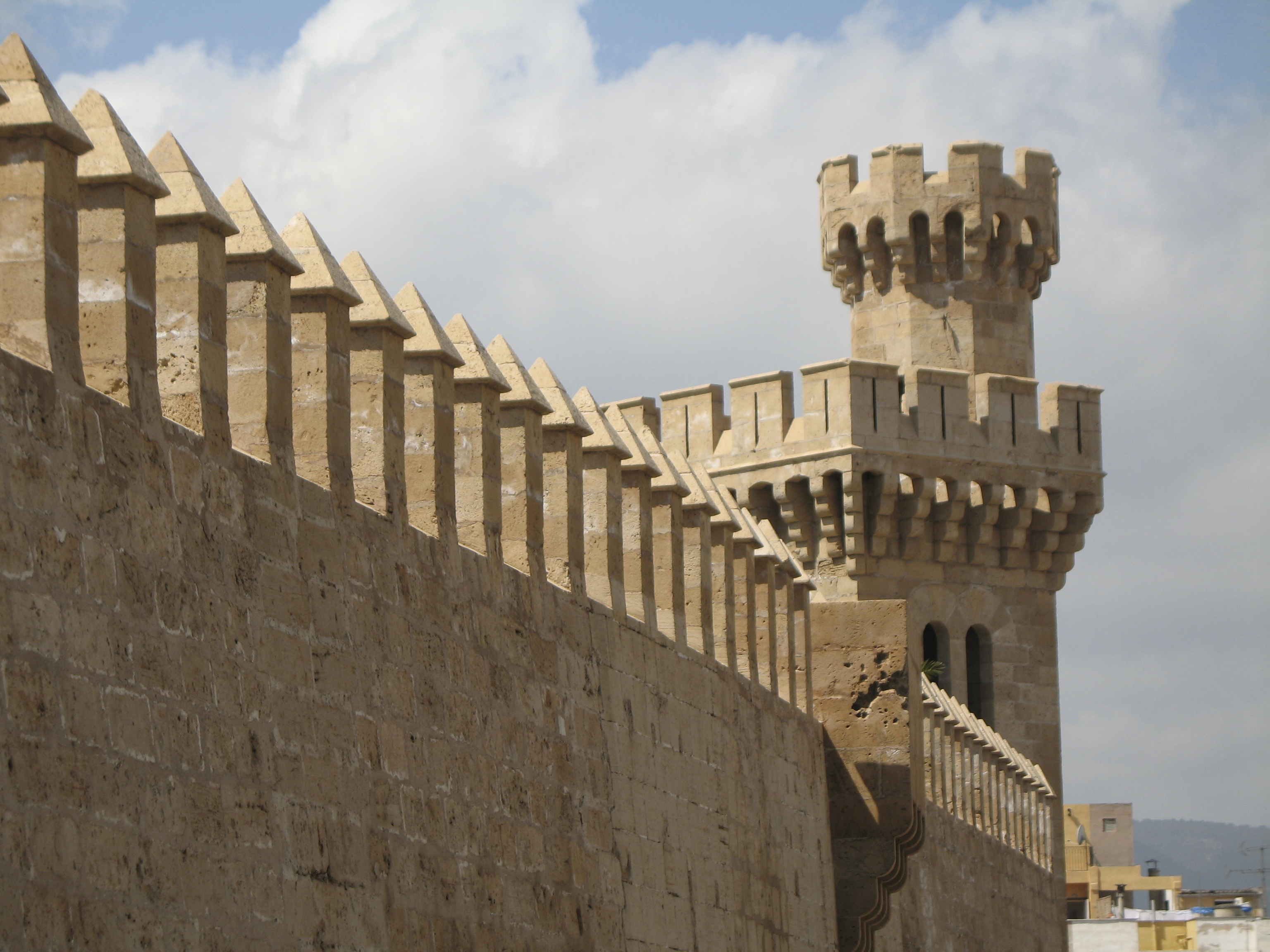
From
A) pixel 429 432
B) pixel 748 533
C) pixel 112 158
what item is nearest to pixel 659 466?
pixel 748 533

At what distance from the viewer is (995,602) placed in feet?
86.5

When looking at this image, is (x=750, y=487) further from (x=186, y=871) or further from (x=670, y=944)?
(x=186, y=871)

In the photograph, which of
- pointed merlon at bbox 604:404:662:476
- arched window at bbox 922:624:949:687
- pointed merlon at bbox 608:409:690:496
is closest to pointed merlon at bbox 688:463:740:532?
pointed merlon at bbox 608:409:690:496

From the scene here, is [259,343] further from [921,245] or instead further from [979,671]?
[921,245]

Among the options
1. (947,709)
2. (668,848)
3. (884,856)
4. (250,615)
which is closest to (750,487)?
(947,709)

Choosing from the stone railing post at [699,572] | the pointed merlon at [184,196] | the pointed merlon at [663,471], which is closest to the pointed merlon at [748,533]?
the stone railing post at [699,572]

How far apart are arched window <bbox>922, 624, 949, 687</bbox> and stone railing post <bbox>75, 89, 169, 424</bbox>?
20011 mm

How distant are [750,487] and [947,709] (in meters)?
7.94

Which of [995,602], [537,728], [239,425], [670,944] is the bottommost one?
[670,944]

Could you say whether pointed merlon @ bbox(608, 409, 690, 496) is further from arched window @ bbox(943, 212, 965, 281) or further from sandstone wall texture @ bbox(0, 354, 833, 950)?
arched window @ bbox(943, 212, 965, 281)

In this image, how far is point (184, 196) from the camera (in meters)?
6.39

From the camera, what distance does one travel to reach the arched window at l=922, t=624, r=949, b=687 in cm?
2544

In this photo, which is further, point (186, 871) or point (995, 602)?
point (995, 602)

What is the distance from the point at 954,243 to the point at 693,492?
51.1ft
